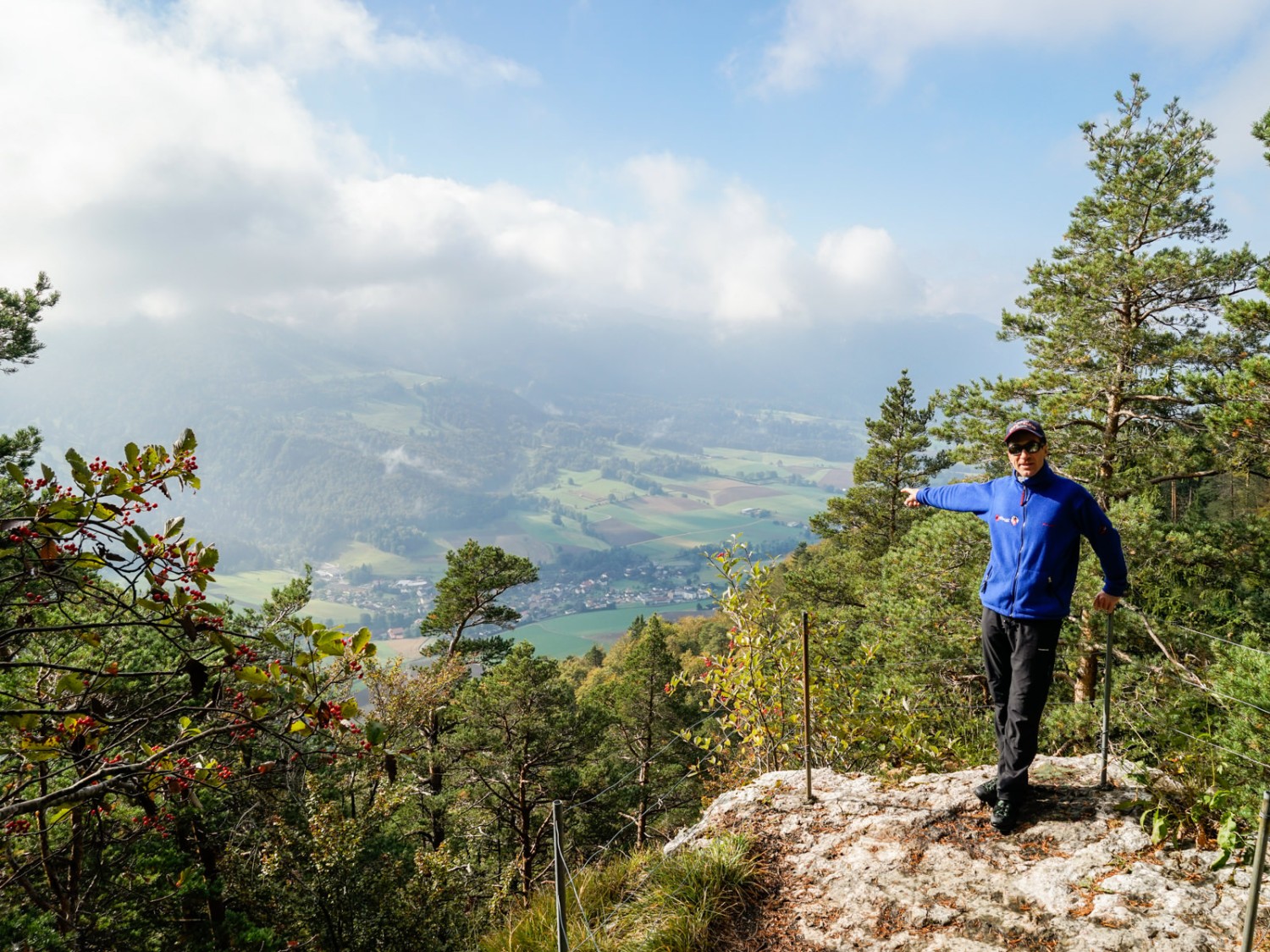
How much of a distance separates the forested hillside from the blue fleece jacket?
2.96 ft

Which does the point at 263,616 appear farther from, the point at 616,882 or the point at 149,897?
the point at 616,882

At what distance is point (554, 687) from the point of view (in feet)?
54.9

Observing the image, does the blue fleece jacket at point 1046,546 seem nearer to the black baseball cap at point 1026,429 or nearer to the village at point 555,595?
the black baseball cap at point 1026,429

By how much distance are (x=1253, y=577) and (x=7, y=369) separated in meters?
18.9

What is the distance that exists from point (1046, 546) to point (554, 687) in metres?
14.8

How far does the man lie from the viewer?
345 centimetres

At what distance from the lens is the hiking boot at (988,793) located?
3824mm

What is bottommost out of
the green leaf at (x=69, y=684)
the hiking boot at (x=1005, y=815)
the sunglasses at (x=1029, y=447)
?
the hiking boot at (x=1005, y=815)

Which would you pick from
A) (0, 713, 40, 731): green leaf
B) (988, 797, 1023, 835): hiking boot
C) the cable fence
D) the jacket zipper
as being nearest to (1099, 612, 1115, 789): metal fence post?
the cable fence

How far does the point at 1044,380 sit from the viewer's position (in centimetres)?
1096

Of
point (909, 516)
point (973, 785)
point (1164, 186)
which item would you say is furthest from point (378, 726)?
point (909, 516)

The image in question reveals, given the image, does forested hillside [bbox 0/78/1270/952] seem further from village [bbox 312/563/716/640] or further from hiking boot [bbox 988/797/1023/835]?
village [bbox 312/563/716/640]

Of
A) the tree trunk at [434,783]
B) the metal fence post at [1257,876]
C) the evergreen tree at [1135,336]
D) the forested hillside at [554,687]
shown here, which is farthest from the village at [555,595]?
the metal fence post at [1257,876]

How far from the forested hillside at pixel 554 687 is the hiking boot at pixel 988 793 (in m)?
0.76
